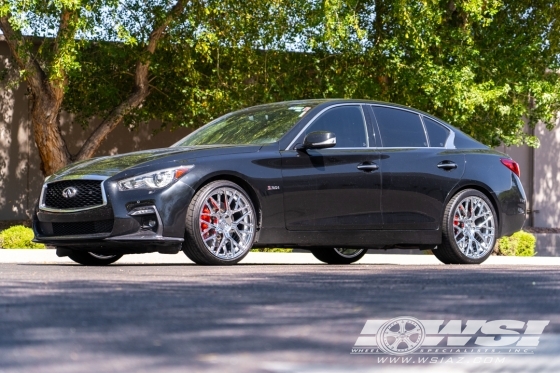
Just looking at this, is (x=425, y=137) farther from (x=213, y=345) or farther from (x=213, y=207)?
(x=213, y=345)

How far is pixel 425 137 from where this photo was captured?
1145 centimetres

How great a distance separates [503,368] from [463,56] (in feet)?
51.0

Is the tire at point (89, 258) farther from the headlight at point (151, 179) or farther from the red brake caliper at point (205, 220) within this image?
the red brake caliper at point (205, 220)

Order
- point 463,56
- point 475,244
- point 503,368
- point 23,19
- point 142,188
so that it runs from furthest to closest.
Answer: point 463,56 < point 23,19 < point 475,244 < point 142,188 < point 503,368

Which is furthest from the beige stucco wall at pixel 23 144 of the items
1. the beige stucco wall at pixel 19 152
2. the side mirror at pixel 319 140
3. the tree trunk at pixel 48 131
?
the side mirror at pixel 319 140

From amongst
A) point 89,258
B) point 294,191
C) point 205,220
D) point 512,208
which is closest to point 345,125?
point 294,191

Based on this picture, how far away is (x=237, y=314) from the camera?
5.57 m

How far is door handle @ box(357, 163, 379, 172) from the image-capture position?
1065cm

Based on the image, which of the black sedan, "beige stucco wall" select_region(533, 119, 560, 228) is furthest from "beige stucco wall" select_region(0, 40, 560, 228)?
the black sedan

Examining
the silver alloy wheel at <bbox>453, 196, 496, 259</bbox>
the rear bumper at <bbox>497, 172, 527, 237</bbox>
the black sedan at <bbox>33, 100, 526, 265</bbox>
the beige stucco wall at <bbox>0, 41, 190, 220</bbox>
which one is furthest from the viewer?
the beige stucco wall at <bbox>0, 41, 190, 220</bbox>

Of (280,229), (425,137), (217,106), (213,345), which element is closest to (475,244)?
(425,137)

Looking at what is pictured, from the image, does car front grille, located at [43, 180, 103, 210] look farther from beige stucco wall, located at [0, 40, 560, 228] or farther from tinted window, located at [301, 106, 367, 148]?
beige stucco wall, located at [0, 40, 560, 228]

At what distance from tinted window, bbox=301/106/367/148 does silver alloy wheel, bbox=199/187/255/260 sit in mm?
1262

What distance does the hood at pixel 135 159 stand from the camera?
31.8 ft
